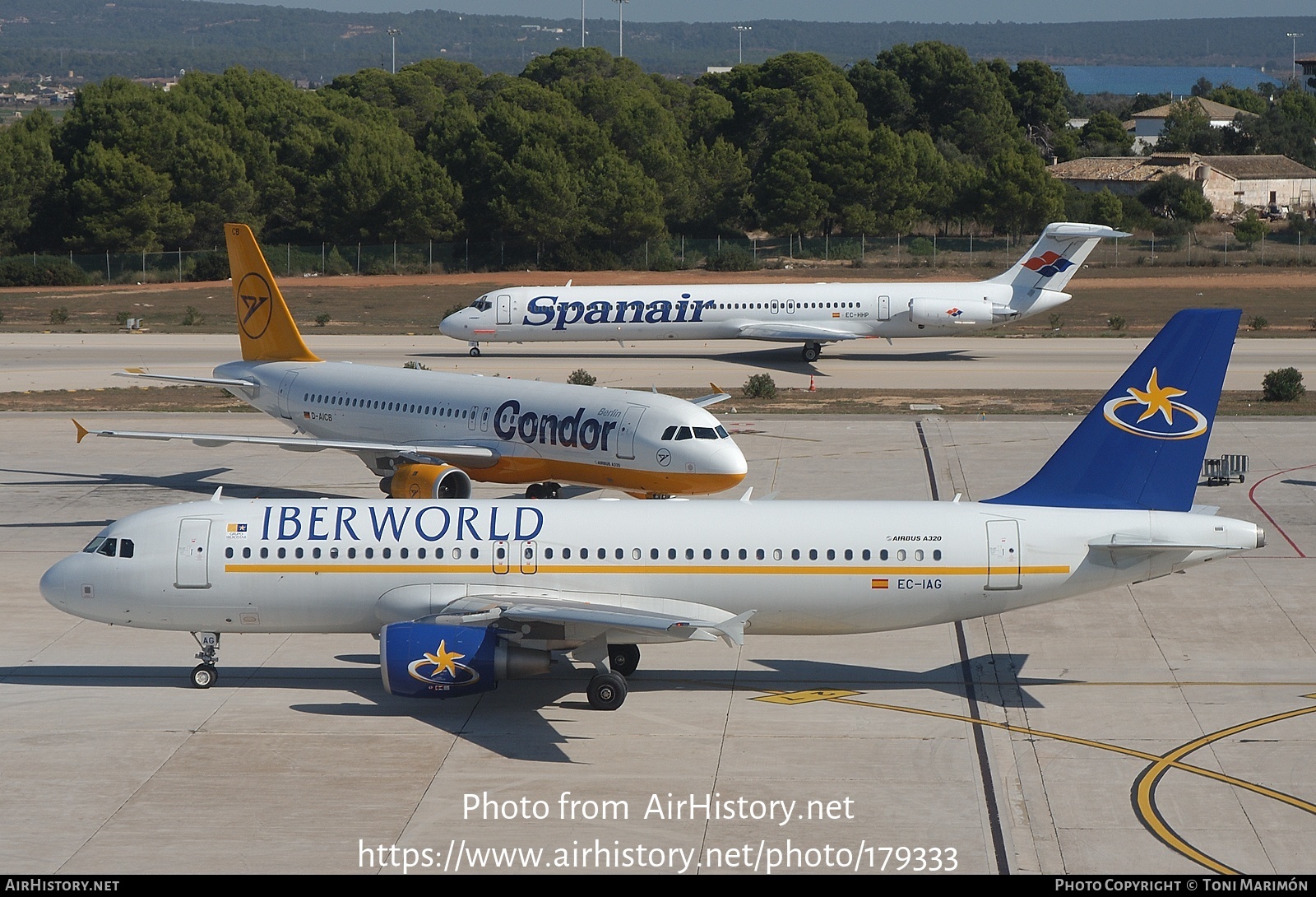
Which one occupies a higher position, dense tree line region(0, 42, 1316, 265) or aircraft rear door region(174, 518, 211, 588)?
dense tree line region(0, 42, 1316, 265)

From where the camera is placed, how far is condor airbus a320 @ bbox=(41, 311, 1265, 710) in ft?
86.6

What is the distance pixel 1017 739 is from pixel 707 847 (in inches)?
276

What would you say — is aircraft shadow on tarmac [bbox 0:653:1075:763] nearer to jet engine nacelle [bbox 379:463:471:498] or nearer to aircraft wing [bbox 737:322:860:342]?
jet engine nacelle [bbox 379:463:471:498]

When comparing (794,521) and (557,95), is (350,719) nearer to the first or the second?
(794,521)

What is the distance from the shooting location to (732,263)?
12706 centimetres

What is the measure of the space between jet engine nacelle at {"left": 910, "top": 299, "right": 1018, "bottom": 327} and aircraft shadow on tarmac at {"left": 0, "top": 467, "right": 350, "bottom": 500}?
133 ft

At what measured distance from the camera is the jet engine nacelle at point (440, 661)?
82.4 feet

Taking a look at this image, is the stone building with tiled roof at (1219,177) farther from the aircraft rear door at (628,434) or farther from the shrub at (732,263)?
the aircraft rear door at (628,434)

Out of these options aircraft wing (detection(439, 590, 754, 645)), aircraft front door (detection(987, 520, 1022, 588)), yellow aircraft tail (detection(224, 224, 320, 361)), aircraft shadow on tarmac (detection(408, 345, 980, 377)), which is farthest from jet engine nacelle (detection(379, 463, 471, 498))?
aircraft shadow on tarmac (detection(408, 345, 980, 377))

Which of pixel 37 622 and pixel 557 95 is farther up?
pixel 557 95

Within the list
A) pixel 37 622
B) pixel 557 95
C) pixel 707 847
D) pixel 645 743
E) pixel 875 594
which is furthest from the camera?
pixel 557 95

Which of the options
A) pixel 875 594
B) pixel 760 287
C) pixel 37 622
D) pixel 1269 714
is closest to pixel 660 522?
pixel 875 594

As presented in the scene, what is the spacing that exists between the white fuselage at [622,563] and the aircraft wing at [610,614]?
11cm

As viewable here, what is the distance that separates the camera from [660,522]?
27.2m
